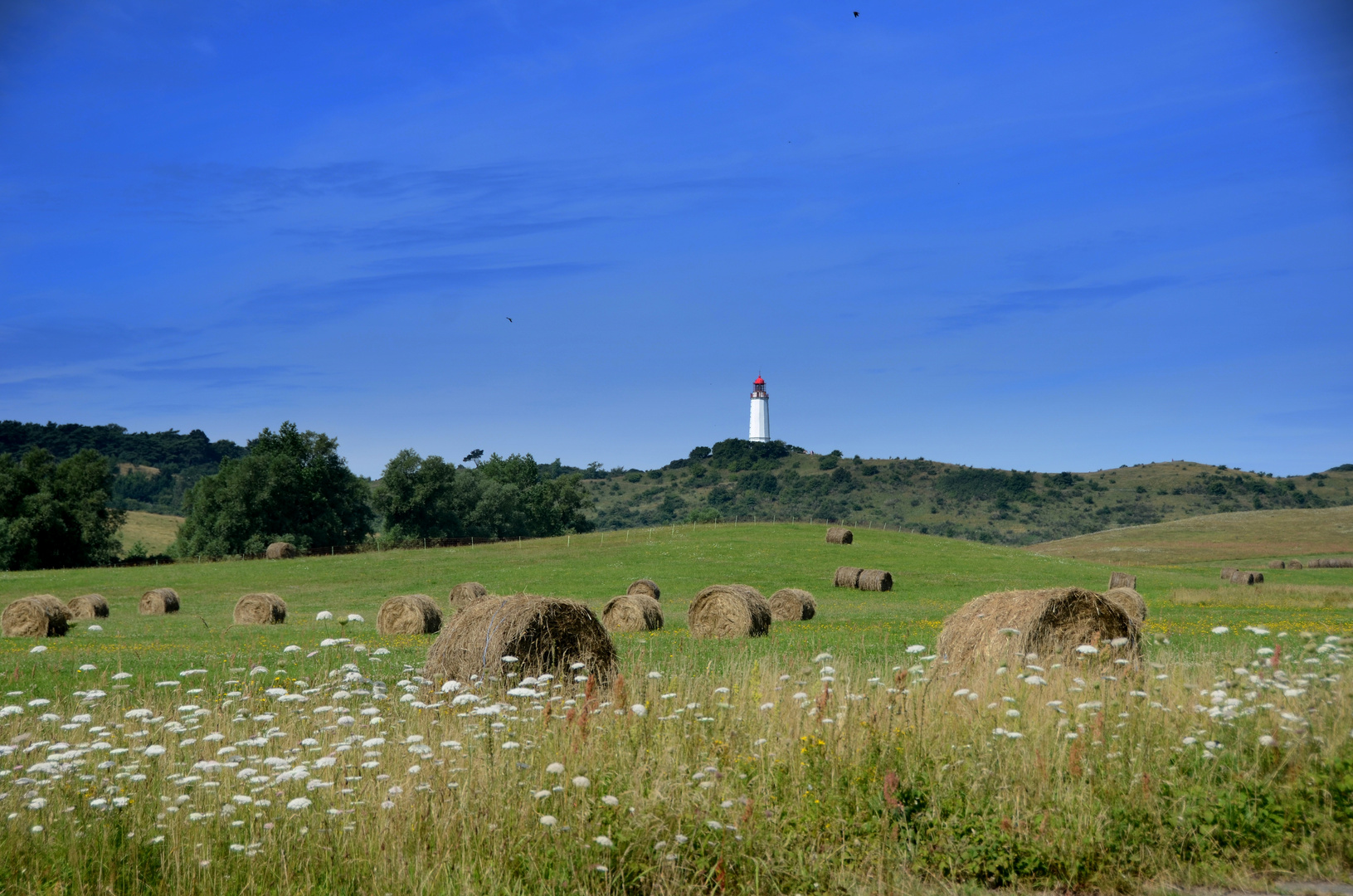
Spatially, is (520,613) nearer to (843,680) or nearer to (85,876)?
(843,680)

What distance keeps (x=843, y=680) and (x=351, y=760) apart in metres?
4.22

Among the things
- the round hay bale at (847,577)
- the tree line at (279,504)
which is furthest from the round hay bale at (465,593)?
the tree line at (279,504)

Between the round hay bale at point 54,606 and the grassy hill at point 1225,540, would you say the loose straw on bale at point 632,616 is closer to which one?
the round hay bale at point 54,606

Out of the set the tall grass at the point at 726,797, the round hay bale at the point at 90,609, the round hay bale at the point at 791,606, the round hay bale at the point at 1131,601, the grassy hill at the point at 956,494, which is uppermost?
the grassy hill at the point at 956,494

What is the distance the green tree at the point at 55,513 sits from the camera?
65.7m

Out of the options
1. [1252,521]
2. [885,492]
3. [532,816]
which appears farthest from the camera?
[885,492]

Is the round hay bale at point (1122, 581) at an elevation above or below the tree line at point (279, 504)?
below

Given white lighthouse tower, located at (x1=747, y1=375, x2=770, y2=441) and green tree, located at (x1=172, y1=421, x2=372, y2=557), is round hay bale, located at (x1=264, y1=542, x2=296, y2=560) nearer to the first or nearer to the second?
green tree, located at (x1=172, y1=421, x2=372, y2=557)

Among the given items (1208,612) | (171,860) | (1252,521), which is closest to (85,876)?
(171,860)

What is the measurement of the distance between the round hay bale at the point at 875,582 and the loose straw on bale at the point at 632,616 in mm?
17545

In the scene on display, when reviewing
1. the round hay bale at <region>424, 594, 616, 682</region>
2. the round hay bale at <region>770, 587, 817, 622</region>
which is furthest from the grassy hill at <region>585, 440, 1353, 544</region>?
the round hay bale at <region>424, 594, 616, 682</region>

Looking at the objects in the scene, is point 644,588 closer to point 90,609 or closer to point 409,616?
point 409,616

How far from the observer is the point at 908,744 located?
734cm

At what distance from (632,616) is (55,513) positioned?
192 feet
